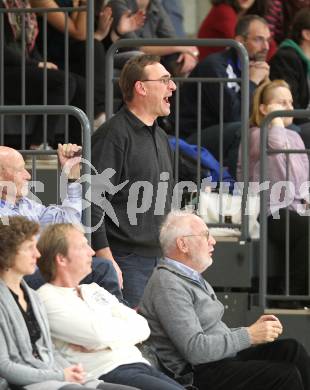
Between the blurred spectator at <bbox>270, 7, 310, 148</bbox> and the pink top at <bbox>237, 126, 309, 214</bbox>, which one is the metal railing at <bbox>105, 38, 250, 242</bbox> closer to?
the pink top at <bbox>237, 126, 309, 214</bbox>

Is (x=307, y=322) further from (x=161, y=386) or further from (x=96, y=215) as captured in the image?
(x=161, y=386)

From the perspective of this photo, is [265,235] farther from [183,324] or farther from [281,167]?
[183,324]

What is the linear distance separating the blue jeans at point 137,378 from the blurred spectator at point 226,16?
558 centimetres

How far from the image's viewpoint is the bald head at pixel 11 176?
24.6 feet

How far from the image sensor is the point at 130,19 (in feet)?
37.3

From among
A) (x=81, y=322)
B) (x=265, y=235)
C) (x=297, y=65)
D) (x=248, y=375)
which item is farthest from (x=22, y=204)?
(x=297, y=65)

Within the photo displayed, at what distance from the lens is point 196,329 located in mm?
7266

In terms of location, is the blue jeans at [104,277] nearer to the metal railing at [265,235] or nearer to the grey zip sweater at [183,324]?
the grey zip sweater at [183,324]

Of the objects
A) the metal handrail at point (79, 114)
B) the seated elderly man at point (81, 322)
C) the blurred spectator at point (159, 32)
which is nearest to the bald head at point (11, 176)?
the metal handrail at point (79, 114)

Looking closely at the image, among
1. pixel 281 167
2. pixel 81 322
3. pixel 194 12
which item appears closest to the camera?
pixel 81 322

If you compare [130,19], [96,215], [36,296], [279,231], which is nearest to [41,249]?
[36,296]

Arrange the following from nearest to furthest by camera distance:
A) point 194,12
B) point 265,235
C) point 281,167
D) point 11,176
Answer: point 11,176, point 265,235, point 281,167, point 194,12

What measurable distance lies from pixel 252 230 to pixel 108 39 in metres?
2.41

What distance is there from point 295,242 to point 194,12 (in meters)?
4.75
